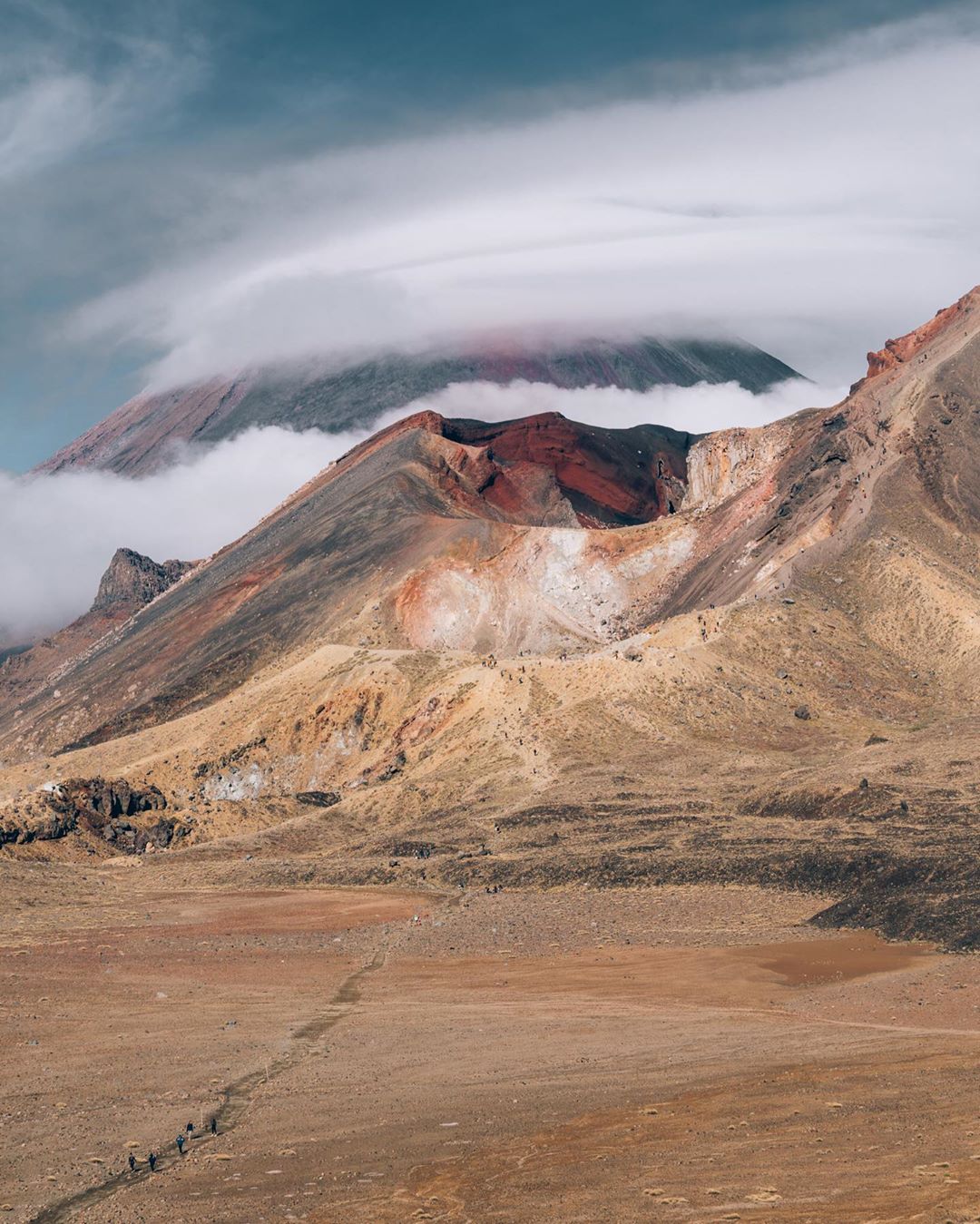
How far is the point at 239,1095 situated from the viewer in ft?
119

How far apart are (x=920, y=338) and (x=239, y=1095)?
162478 mm

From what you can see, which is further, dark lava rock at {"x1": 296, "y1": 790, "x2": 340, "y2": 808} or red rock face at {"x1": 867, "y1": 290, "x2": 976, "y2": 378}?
red rock face at {"x1": 867, "y1": 290, "x2": 976, "y2": 378}

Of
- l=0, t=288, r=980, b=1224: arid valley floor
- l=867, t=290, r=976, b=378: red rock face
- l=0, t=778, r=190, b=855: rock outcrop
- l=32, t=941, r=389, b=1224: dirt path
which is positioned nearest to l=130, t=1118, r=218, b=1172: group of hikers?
l=32, t=941, r=389, b=1224: dirt path

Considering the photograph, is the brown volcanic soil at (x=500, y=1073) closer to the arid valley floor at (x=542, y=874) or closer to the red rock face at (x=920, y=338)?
the arid valley floor at (x=542, y=874)

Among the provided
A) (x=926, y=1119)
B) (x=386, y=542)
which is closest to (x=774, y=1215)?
(x=926, y=1119)

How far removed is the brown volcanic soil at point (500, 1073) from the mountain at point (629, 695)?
38.4 ft

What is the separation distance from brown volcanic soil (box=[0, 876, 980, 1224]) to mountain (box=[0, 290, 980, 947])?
11716mm

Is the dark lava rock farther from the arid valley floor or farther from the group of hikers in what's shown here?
the group of hikers

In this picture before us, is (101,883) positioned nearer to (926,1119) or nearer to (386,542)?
(926,1119)

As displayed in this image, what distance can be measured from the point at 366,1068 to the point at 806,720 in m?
78.8

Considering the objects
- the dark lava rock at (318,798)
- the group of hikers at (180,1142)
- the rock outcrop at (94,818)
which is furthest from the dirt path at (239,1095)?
the dark lava rock at (318,798)

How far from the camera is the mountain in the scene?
85.1m

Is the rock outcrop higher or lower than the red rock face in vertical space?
lower

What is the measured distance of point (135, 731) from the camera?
16188cm
